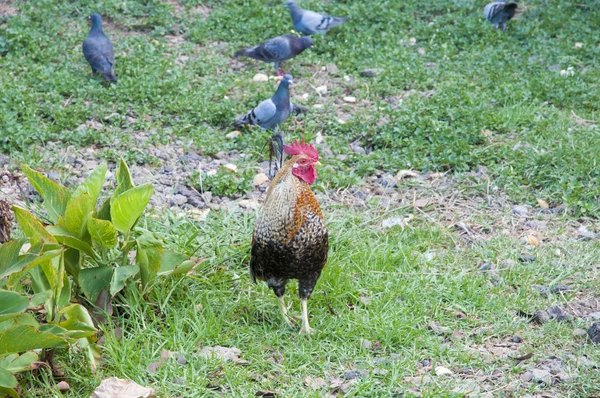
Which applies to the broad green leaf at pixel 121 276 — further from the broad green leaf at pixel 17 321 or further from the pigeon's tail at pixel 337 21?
the pigeon's tail at pixel 337 21

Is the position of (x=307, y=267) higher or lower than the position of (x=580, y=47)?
higher

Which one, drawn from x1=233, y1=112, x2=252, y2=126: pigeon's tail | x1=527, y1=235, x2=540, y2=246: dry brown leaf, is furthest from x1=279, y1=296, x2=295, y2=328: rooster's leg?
x1=233, y1=112, x2=252, y2=126: pigeon's tail

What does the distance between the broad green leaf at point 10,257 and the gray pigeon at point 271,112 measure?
11.8 feet

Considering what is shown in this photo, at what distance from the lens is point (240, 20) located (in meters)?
9.25

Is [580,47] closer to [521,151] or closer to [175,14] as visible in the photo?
[521,151]

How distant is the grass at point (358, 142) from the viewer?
4.02 metres

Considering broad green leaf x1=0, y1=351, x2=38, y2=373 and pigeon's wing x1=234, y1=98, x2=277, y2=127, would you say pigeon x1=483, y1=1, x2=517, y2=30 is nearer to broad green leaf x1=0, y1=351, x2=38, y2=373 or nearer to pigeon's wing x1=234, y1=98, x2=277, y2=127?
pigeon's wing x1=234, y1=98, x2=277, y2=127

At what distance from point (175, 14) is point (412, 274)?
5.85m

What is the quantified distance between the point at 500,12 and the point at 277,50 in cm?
301

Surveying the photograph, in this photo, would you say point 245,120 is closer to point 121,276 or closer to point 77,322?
point 121,276

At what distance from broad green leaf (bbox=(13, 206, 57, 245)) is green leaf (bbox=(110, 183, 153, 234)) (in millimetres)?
405

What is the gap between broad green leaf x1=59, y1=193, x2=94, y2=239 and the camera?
381 cm

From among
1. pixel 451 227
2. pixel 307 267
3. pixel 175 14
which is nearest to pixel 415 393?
pixel 307 267

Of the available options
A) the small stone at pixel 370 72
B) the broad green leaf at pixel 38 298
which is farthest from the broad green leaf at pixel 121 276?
the small stone at pixel 370 72
